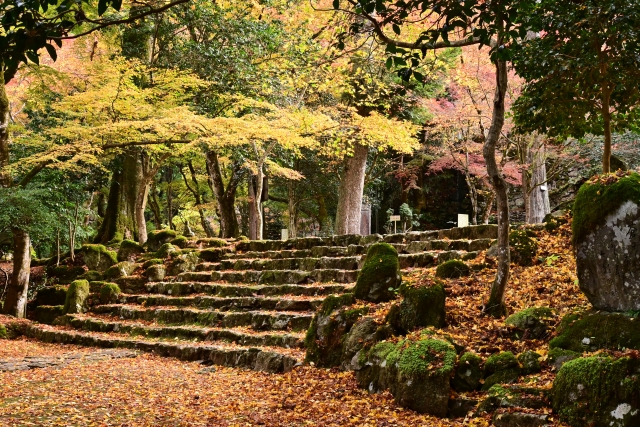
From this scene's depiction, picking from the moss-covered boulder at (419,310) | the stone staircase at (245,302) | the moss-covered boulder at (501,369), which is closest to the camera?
the moss-covered boulder at (501,369)

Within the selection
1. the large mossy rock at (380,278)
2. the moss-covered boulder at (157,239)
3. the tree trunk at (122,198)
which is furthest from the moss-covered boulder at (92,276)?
the large mossy rock at (380,278)

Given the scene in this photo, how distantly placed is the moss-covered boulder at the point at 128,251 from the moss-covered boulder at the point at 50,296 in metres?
1.90

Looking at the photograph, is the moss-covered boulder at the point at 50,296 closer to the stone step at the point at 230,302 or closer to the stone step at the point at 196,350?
the stone step at the point at 230,302

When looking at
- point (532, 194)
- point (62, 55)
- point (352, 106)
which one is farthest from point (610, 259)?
point (62, 55)

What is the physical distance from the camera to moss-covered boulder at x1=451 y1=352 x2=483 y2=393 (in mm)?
5098

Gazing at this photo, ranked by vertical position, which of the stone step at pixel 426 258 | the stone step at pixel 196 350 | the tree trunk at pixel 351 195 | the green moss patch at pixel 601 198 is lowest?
the stone step at pixel 196 350

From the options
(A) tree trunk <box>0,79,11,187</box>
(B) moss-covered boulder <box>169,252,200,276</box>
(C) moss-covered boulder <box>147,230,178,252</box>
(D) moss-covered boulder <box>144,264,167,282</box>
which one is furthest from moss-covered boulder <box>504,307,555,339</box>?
(C) moss-covered boulder <box>147,230,178,252</box>

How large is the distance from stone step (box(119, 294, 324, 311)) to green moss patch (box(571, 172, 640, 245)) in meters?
4.89

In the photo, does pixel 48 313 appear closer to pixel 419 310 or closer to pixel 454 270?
pixel 454 270

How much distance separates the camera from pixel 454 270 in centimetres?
786

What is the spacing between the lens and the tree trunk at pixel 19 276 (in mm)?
12399

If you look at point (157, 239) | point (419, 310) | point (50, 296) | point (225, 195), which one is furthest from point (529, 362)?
point (225, 195)

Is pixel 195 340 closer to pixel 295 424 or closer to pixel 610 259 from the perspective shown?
pixel 295 424

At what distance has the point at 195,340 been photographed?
9.55 m
